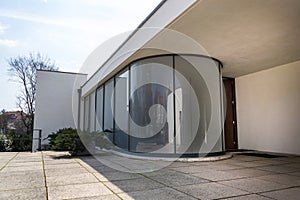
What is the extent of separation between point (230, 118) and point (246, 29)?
388 centimetres

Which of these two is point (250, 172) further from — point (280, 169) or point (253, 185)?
point (253, 185)

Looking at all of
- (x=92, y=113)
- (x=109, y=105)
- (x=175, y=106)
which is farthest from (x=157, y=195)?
(x=92, y=113)

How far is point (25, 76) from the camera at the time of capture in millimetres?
12555

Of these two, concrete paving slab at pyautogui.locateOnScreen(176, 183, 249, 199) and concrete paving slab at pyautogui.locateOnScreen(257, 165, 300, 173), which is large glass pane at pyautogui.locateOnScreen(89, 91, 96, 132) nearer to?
concrete paving slab at pyautogui.locateOnScreen(257, 165, 300, 173)

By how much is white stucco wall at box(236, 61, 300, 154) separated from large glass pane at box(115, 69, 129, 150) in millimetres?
3673

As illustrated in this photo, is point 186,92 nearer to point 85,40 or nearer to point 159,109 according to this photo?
point 159,109

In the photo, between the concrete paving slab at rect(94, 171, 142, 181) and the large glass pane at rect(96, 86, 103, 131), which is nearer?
the concrete paving slab at rect(94, 171, 142, 181)

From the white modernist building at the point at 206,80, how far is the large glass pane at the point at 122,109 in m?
0.03

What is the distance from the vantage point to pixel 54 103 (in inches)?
396

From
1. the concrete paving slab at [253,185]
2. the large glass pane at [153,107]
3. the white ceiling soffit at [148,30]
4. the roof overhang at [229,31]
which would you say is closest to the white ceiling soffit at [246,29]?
the roof overhang at [229,31]

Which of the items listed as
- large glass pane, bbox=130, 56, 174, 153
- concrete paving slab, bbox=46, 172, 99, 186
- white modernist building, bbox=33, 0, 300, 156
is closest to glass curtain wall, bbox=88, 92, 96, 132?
white modernist building, bbox=33, 0, 300, 156

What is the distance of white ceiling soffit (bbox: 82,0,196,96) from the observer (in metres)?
3.38

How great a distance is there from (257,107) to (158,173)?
4559 millimetres

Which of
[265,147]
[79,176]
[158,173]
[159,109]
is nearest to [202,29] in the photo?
[159,109]
